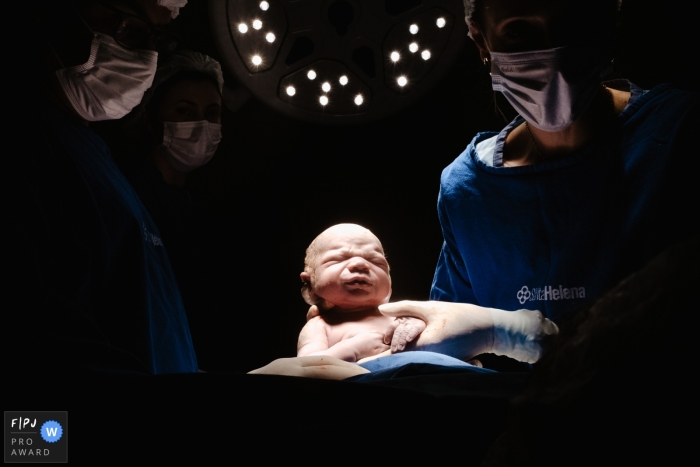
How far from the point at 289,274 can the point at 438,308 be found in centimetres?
→ 128

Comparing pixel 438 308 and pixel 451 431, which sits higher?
pixel 438 308

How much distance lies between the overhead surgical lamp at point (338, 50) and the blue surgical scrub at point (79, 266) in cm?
68

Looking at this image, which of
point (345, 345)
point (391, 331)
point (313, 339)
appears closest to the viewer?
point (391, 331)

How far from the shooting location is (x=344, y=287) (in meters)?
2.65

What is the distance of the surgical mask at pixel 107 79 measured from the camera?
6.20 feet

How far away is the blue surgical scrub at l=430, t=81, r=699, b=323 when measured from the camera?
1.74 meters

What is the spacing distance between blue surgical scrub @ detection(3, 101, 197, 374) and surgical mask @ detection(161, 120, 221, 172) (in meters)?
0.70

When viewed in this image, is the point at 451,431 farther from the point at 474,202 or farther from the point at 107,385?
the point at 474,202

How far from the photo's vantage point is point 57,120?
1869 millimetres

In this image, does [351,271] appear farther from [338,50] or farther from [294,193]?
[338,50]

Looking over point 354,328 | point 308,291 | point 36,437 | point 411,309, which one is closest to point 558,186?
point 411,309

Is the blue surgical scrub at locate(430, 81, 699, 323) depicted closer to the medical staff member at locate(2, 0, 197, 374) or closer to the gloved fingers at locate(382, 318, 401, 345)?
the gloved fingers at locate(382, 318, 401, 345)

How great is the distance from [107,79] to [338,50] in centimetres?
89

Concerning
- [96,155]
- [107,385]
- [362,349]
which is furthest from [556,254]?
[96,155]
